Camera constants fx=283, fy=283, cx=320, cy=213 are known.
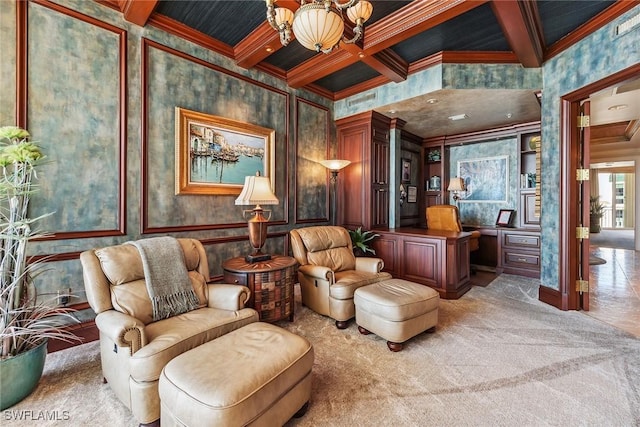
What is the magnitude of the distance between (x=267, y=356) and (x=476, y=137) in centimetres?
561

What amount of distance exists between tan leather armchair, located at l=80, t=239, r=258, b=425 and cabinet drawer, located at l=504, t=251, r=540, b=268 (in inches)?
184

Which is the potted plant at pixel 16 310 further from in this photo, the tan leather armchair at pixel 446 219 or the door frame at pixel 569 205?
the door frame at pixel 569 205

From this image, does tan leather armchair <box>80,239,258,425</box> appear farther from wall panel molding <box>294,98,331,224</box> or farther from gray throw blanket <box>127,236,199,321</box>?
wall panel molding <box>294,98,331,224</box>

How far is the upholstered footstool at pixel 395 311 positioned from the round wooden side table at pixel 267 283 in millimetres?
681

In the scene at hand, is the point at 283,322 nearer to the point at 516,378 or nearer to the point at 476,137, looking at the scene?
the point at 516,378

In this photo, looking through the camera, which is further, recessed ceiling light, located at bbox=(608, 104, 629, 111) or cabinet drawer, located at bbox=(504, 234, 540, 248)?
cabinet drawer, located at bbox=(504, 234, 540, 248)

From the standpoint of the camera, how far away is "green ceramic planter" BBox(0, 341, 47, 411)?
5.38 ft

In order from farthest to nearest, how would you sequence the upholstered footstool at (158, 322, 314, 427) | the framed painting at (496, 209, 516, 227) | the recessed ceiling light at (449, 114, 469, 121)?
the framed painting at (496, 209, 516, 227), the recessed ceiling light at (449, 114, 469, 121), the upholstered footstool at (158, 322, 314, 427)

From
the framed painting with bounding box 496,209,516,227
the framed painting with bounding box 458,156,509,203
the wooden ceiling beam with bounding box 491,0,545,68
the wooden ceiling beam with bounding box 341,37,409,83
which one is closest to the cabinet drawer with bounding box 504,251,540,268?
the framed painting with bounding box 496,209,516,227

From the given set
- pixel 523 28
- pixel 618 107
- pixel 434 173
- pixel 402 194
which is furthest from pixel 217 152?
pixel 618 107

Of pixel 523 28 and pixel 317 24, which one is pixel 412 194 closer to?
pixel 523 28


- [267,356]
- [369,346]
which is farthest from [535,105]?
[267,356]

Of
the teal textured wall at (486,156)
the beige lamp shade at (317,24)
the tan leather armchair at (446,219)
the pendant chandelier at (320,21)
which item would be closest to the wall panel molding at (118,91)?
the pendant chandelier at (320,21)

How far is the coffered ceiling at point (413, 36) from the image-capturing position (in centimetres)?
256
